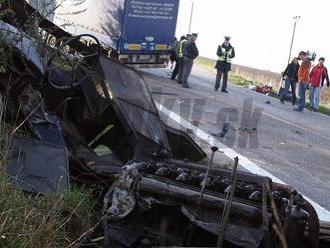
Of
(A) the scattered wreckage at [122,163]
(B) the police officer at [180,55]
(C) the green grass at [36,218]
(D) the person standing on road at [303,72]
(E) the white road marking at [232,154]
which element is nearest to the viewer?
(C) the green grass at [36,218]

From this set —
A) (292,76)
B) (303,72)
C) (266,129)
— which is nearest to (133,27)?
(292,76)

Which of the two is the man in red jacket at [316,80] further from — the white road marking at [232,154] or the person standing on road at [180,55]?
the white road marking at [232,154]

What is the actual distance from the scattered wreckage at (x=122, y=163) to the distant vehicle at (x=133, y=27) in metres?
10.1

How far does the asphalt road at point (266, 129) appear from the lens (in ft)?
27.6

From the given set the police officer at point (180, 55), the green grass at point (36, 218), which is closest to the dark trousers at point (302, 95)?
the police officer at point (180, 55)

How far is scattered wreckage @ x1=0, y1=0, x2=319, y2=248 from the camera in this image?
3266 mm

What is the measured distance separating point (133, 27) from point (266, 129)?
6506mm

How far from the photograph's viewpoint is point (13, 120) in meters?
4.67

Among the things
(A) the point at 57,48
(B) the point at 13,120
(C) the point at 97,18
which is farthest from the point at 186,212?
(C) the point at 97,18

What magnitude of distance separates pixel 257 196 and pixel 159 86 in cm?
1314


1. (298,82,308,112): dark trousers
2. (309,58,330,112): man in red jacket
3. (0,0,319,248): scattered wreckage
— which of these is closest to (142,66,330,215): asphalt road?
(298,82,308,112): dark trousers

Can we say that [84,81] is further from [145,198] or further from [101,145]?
[145,198]

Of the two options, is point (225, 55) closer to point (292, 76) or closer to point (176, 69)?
point (176, 69)

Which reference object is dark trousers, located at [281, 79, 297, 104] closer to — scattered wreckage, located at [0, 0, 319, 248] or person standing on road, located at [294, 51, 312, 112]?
person standing on road, located at [294, 51, 312, 112]
